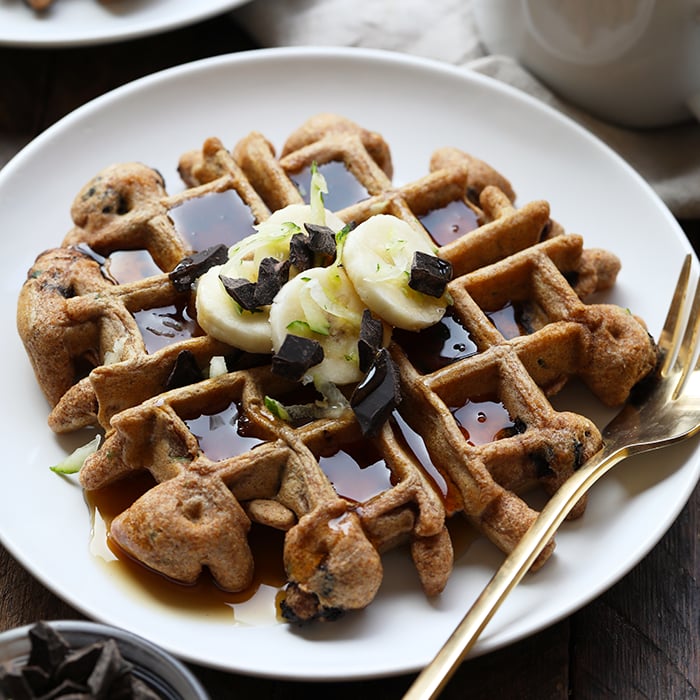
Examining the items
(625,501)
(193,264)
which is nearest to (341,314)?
(193,264)

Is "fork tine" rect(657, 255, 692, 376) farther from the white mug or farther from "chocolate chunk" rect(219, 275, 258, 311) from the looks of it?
"chocolate chunk" rect(219, 275, 258, 311)

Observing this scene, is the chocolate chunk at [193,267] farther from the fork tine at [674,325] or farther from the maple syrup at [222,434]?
the fork tine at [674,325]

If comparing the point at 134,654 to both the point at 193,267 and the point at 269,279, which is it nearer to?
the point at 269,279

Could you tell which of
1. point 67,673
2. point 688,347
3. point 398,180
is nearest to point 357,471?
point 67,673

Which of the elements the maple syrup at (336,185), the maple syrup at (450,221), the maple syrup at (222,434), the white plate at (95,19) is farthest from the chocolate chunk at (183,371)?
the white plate at (95,19)

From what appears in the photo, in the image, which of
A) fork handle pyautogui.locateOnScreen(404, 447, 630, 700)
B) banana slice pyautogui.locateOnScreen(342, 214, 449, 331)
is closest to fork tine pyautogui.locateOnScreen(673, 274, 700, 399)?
fork handle pyautogui.locateOnScreen(404, 447, 630, 700)

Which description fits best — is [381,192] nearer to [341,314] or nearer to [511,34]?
[341,314]
